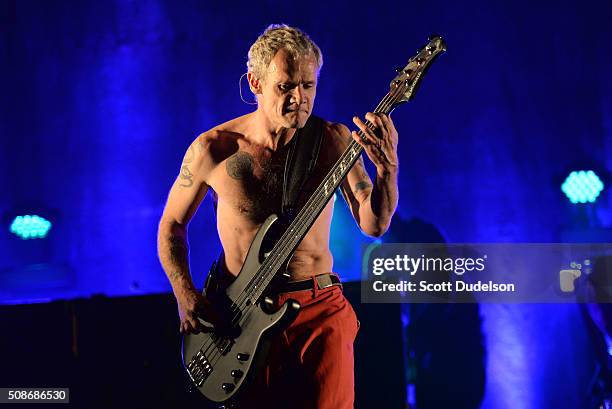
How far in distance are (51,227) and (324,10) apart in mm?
2453

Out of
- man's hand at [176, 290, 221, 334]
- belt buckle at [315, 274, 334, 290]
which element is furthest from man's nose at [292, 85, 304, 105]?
man's hand at [176, 290, 221, 334]

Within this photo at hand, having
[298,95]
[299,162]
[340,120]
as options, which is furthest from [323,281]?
[340,120]

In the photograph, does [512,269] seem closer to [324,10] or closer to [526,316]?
[526,316]

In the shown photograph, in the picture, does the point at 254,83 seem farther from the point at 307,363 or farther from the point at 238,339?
the point at 307,363

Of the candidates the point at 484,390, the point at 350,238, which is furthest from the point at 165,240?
the point at 484,390

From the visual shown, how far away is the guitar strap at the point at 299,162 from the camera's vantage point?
290 cm

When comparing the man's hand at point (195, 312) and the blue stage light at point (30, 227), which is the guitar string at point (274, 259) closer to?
the man's hand at point (195, 312)

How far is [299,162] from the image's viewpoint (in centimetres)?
297

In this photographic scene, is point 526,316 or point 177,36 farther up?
point 177,36

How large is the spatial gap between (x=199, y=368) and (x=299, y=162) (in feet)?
3.10

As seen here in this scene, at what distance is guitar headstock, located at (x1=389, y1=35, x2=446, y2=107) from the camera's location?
2.52 metres

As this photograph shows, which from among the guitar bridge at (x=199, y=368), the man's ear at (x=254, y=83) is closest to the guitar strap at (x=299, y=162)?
the man's ear at (x=254, y=83)

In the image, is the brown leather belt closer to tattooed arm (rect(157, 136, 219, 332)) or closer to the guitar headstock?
tattooed arm (rect(157, 136, 219, 332))

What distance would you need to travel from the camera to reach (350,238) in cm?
476
